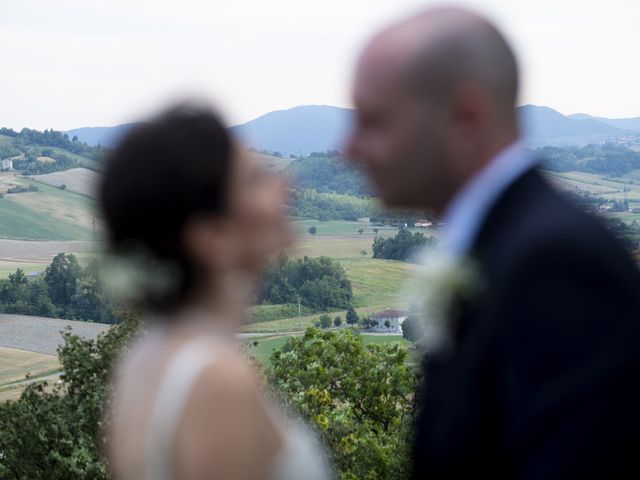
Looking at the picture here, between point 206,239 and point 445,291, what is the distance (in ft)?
1.93

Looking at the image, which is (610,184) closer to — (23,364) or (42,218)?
(42,218)

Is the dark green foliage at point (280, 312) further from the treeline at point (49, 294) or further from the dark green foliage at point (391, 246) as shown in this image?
the dark green foliage at point (391, 246)

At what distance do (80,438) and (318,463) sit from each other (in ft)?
70.8

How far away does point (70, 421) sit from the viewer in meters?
22.9

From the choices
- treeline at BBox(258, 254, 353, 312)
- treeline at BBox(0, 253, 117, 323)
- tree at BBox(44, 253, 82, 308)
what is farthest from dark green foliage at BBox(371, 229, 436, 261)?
treeline at BBox(0, 253, 117, 323)

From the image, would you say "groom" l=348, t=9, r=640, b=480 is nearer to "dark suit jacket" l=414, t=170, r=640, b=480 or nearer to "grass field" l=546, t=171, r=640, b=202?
"dark suit jacket" l=414, t=170, r=640, b=480

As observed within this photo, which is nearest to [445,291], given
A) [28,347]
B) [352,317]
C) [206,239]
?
[206,239]

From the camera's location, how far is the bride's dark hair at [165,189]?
213 cm

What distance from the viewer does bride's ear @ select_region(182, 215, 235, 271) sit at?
215cm

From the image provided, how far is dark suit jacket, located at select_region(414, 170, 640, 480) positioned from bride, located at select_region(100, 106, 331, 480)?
0.42 meters

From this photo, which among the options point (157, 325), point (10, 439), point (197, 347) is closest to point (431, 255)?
point (197, 347)

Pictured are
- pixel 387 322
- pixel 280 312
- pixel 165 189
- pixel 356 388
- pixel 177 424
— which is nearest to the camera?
pixel 177 424

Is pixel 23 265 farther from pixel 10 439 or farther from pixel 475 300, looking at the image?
pixel 475 300

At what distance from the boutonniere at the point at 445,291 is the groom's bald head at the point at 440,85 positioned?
143mm
